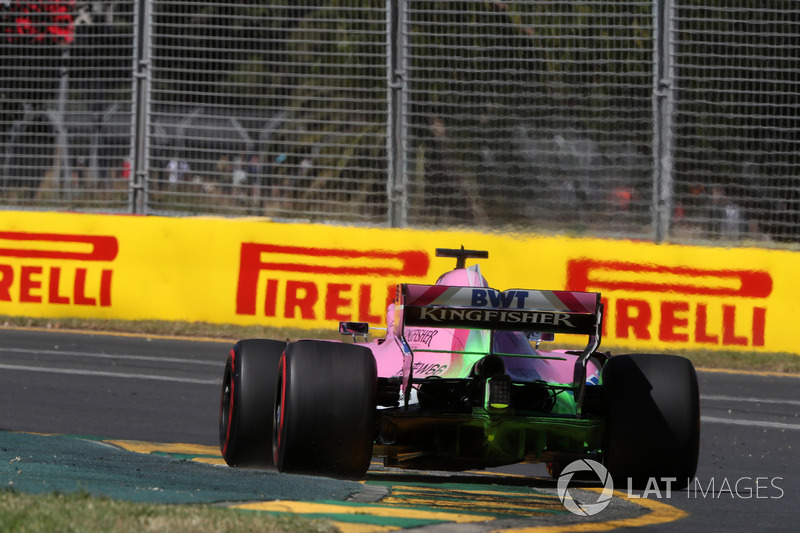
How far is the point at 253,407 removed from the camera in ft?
21.8

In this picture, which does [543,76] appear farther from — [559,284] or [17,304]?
[17,304]

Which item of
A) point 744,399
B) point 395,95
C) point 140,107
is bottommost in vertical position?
point 744,399

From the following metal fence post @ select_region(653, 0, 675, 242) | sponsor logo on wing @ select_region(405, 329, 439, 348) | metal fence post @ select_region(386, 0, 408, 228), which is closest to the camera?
sponsor logo on wing @ select_region(405, 329, 439, 348)

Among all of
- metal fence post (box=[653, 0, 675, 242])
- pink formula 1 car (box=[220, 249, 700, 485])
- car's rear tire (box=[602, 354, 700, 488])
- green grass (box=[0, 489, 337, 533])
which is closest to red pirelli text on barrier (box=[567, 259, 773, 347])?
metal fence post (box=[653, 0, 675, 242])

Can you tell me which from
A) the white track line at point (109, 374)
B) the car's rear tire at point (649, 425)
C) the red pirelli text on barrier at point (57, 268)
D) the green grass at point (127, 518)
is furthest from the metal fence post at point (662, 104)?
the green grass at point (127, 518)

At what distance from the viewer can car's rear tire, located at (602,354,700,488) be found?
20.6ft

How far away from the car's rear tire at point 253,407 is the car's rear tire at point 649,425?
5.58 ft

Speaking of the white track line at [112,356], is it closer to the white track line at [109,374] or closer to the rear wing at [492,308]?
the white track line at [109,374]

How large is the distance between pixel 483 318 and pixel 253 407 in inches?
53.5

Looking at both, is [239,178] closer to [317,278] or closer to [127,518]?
[317,278]

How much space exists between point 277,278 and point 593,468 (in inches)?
287

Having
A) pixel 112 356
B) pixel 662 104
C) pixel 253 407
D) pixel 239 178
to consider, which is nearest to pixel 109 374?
pixel 112 356

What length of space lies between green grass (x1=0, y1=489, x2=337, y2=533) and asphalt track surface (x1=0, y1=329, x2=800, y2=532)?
378 mm

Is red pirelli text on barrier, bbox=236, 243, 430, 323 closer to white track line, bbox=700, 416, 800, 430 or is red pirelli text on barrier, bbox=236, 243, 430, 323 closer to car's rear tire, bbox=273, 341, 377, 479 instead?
white track line, bbox=700, 416, 800, 430
